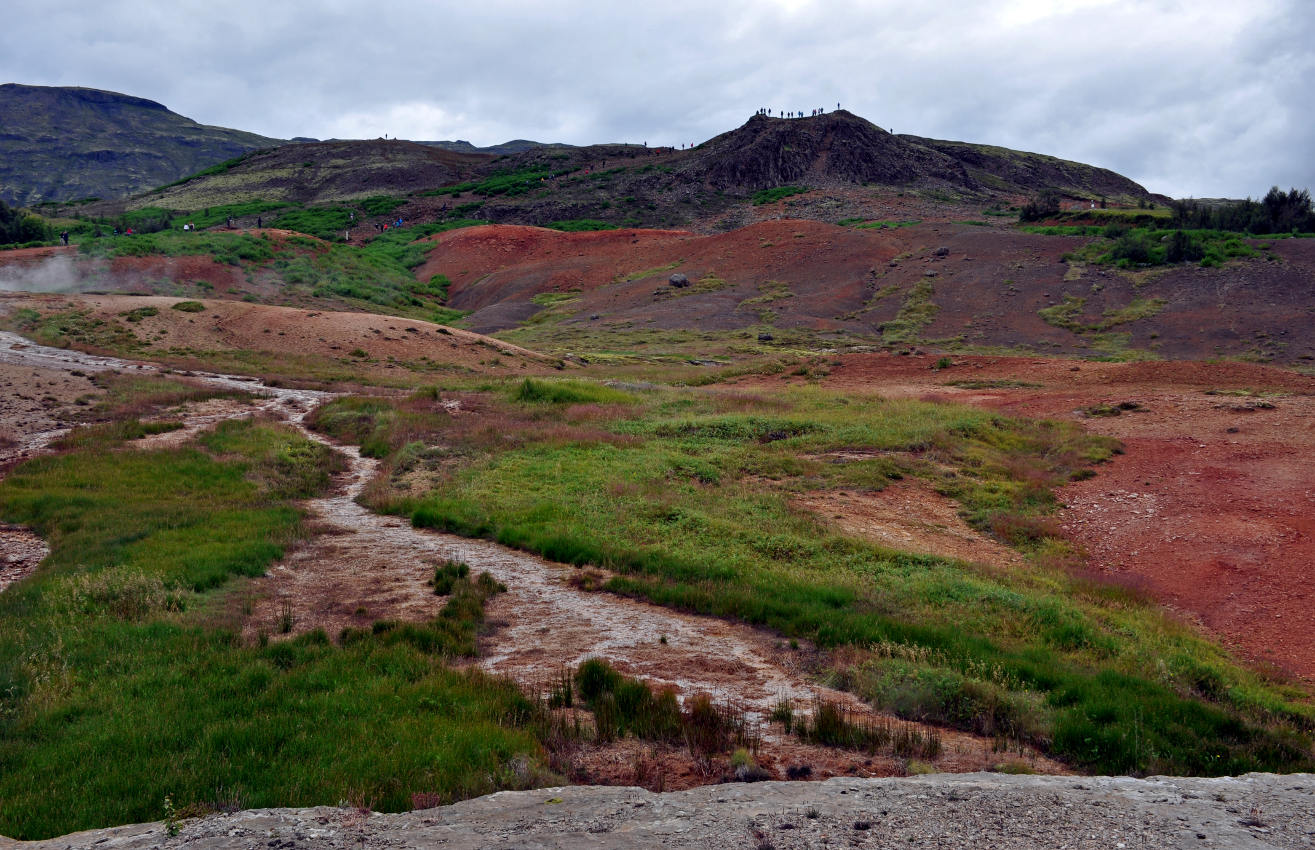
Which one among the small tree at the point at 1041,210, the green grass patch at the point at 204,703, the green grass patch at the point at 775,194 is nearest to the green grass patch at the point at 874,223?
the small tree at the point at 1041,210

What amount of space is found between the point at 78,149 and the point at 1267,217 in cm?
19745

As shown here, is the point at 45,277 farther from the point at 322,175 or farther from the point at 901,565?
the point at 322,175

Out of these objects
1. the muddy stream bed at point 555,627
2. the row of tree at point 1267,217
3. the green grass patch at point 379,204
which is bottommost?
the muddy stream bed at point 555,627

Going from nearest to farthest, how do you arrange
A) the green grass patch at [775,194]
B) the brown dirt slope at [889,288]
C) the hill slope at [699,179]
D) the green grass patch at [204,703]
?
the green grass patch at [204,703] < the brown dirt slope at [889,288] < the green grass patch at [775,194] < the hill slope at [699,179]

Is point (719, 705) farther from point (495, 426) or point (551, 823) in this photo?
point (495, 426)

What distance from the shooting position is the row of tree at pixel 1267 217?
5196cm

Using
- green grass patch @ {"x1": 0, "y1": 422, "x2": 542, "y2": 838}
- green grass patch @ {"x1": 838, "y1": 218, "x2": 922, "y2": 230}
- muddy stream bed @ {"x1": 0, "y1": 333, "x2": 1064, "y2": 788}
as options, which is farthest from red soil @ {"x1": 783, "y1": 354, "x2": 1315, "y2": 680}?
green grass patch @ {"x1": 838, "y1": 218, "x2": 922, "y2": 230}

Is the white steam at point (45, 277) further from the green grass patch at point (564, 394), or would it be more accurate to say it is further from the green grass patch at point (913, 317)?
the green grass patch at point (913, 317)

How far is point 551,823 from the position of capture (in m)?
5.18

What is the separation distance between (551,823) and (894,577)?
7.66 m

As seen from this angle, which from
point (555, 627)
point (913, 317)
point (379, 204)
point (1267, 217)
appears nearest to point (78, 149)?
point (379, 204)

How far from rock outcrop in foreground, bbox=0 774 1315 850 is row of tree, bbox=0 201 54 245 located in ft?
224

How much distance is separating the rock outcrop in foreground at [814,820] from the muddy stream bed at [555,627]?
2.60 ft

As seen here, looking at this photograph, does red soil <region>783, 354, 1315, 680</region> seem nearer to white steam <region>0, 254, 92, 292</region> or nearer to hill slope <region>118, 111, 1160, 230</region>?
white steam <region>0, 254, 92, 292</region>
